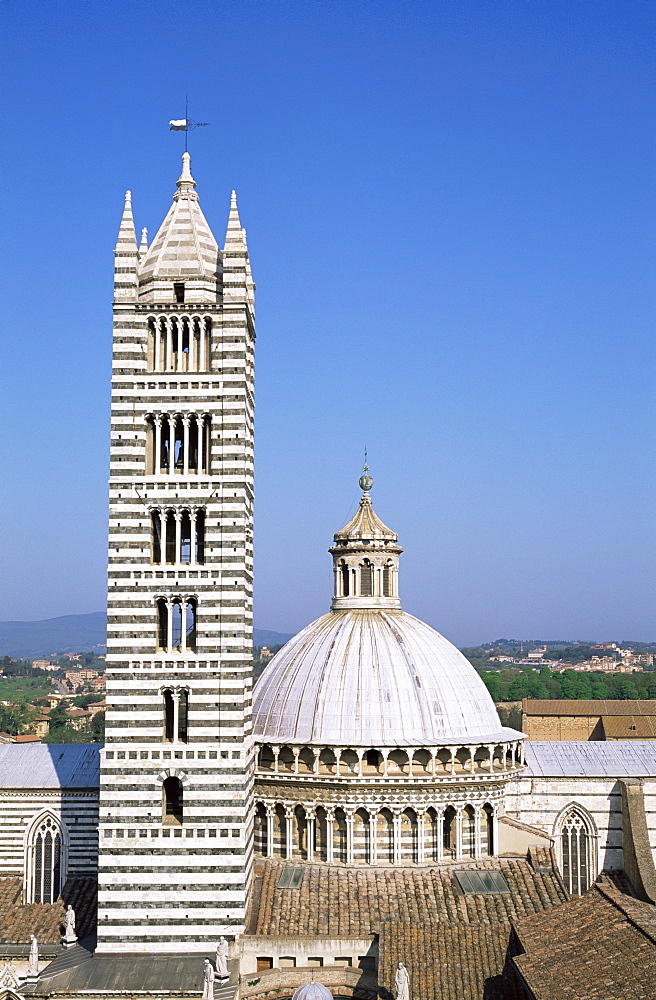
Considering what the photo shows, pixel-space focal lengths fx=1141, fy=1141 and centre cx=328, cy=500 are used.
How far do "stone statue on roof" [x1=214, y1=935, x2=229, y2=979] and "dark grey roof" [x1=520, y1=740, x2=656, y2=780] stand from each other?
44.0 feet

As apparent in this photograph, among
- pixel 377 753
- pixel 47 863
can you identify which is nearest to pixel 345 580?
pixel 377 753

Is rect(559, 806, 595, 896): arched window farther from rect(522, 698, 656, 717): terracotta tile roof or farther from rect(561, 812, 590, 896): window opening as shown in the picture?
rect(522, 698, 656, 717): terracotta tile roof

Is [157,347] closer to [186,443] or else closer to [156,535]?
[186,443]

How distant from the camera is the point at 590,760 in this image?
39906 millimetres

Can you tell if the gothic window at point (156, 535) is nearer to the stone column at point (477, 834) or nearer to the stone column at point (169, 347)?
the stone column at point (169, 347)

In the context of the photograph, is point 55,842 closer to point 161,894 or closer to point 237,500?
point 161,894

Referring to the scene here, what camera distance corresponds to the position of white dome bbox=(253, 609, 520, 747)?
1421 inches

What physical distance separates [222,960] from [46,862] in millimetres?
10819

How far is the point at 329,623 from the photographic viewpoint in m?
40.1

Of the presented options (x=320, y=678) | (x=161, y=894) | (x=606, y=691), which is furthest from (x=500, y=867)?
(x=606, y=691)

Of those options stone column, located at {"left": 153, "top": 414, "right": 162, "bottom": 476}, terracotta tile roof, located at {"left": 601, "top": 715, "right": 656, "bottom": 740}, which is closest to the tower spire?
stone column, located at {"left": 153, "top": 414, "right": 162, "bottom": 476}

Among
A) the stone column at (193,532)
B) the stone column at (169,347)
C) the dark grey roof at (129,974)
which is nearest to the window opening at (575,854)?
the dark grey roof at (129,974)

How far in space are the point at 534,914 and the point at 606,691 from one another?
361 feet

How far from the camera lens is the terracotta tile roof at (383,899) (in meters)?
31.7
